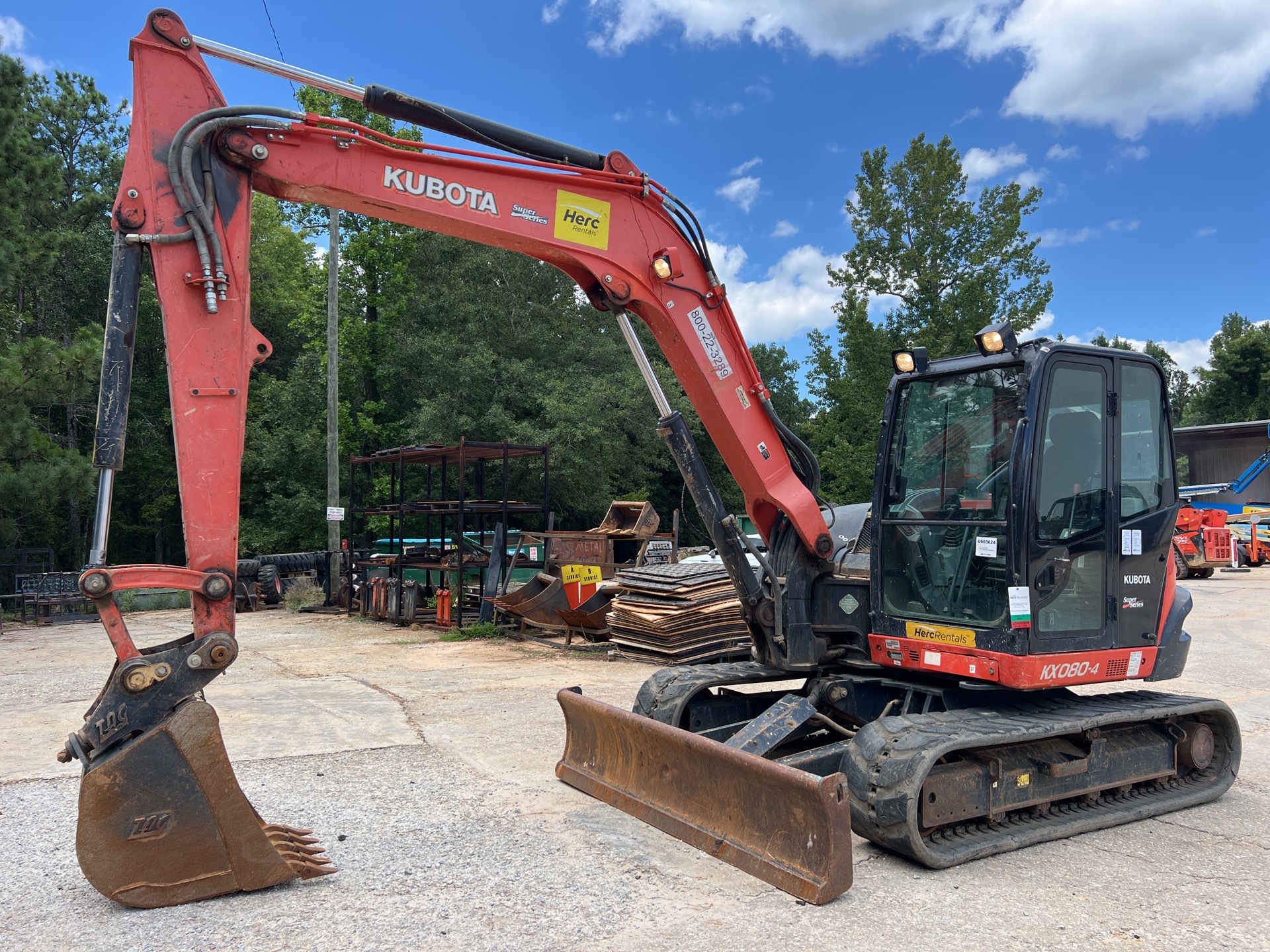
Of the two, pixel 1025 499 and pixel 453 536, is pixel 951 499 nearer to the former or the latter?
pixel 1025 499

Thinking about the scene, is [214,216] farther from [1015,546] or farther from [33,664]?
[33,664]

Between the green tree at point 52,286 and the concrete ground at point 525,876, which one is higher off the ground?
the green tree at point 52,286

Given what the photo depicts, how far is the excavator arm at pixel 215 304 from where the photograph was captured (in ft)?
13.5

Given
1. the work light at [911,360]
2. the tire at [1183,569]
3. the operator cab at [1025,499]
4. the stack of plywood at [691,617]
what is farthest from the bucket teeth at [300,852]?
the tire at [1183,569]

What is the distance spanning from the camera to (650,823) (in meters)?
5.37

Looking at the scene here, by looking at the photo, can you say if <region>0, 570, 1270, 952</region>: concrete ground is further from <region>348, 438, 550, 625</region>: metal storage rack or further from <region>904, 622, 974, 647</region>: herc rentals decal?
<region>348, 438, 550, 625</region>: metal storage rack

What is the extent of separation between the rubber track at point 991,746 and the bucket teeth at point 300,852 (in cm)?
265

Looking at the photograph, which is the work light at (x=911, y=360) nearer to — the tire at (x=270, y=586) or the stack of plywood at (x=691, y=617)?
the stack of plywood at (x=691, y=617)

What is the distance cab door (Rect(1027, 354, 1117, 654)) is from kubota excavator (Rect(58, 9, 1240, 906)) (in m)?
0.02

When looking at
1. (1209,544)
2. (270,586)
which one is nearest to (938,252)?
(1209,544)

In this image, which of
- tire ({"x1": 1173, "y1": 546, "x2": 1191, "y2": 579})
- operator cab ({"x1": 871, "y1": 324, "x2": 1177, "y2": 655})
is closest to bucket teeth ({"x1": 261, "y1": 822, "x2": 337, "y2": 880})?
operator cab ({"x1": 871, "y1": 324, "x2": 1177, "y2": 655})

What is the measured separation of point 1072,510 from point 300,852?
4484 mm

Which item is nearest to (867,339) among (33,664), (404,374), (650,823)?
(404,374)

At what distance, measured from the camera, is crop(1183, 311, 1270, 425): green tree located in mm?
49094
